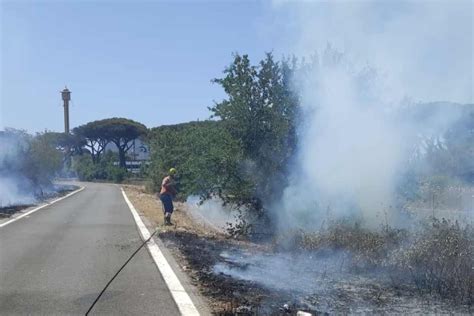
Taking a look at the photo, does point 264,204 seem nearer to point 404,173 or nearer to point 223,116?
point 223,116

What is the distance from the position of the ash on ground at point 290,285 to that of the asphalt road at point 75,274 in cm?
71

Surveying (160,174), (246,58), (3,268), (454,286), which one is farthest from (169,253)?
(160,174)

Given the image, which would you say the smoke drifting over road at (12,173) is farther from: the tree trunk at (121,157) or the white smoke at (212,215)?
the tree trunk at (121,157)

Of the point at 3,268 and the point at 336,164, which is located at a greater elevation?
the point at 336,164

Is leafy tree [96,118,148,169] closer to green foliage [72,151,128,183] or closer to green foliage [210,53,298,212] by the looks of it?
green foliage [72,151,128,183]

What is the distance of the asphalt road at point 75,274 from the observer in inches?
240

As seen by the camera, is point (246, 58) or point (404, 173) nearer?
point (404, 173)

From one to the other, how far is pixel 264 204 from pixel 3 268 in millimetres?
7225

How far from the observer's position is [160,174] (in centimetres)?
3600

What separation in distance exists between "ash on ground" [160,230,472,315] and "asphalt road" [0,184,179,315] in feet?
2.34

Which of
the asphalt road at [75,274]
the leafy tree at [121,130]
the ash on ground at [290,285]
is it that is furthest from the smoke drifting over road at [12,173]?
the leafy tree at [121,130]

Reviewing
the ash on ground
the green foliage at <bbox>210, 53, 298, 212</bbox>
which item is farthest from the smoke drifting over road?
the ash on ground

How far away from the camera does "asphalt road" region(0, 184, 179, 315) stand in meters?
6.09

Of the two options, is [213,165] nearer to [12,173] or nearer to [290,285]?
[290,285]
